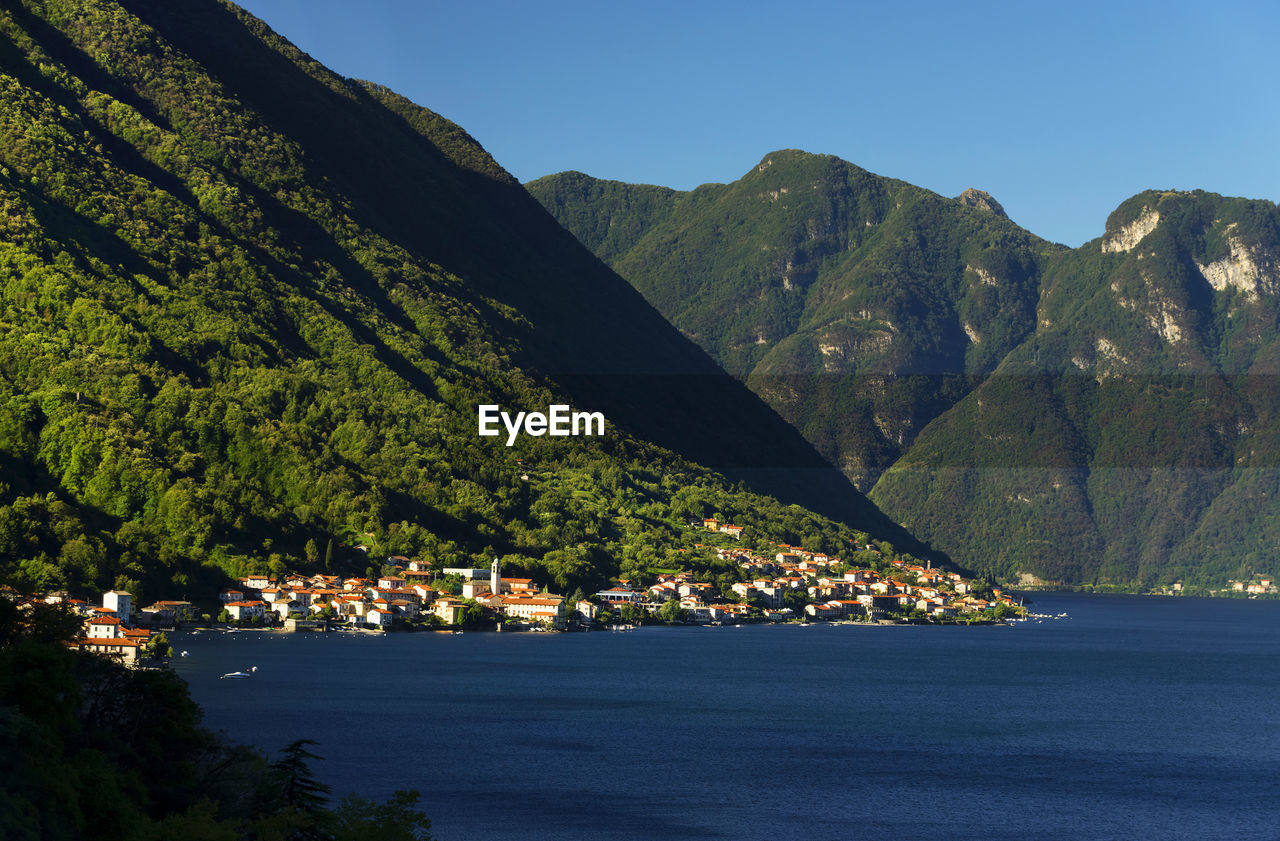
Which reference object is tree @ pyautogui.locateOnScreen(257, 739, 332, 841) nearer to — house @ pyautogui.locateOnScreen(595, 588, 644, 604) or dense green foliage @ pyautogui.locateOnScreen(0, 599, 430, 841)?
dense green foliage @ pyautogui.locateOnScreen(0, 599, 430, 841)

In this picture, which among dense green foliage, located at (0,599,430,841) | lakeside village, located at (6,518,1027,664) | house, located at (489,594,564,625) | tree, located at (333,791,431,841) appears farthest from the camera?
house, located at (489,594,564,625)

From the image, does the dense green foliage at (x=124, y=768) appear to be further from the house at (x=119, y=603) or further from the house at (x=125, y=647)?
the house at (x=119, y=603)

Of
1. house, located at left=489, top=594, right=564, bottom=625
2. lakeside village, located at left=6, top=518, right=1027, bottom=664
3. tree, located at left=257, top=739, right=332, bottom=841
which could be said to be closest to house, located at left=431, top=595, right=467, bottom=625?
lakeside village, located at left=6, top=518, right=1027, bottom=664

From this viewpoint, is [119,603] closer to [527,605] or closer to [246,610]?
[246,610]

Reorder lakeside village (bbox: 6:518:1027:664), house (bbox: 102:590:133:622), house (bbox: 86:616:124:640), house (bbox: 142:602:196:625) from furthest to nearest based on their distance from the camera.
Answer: house (bbox: 142:602:196:625)
lakeside village (bbox: 6:518:1027:664)
house (bbox: 102:590:133:622)
house (bbox: 86:616:124:640)

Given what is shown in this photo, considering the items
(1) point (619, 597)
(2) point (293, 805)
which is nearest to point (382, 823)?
(2) point (293, 805)

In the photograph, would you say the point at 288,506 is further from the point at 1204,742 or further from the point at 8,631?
the point at 8,631

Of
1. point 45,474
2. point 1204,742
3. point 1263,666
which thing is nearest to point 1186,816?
point 1204,742
